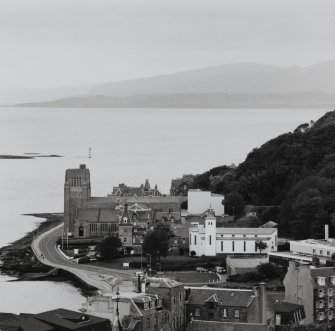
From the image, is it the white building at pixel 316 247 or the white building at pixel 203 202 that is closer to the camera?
the white building at pixel 316 247

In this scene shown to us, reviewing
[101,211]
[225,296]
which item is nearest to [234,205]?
[101,211]

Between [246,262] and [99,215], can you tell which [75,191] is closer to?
[99,215]

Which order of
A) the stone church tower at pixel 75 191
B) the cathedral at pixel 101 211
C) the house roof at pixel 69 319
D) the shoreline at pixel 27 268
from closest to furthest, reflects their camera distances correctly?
the house roof at pixel 69 319
the shoreline at pixel 27 268
the cathedral at pixel 101 211
the stone church tower at pixel 75 191

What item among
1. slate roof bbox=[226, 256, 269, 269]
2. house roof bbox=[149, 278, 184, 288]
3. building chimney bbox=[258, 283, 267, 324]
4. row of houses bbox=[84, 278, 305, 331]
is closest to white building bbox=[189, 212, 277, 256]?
slate roof bbox=[226, 256, 269, 269]

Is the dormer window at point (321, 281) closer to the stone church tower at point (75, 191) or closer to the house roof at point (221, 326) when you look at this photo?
the house roof at point (221, 326)

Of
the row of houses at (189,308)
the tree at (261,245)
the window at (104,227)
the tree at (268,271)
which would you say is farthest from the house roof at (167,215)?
the row of houses at (189,308)

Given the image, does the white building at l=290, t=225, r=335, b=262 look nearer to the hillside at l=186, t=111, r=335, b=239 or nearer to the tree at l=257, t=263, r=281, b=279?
the tree at l=257, t=263, r=281, b=279

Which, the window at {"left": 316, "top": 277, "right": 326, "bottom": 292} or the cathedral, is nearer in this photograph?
the window at {"left": 316, "top": 277, "right": 326, "bottom": 292}

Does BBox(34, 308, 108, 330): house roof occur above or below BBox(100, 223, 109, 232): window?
below
